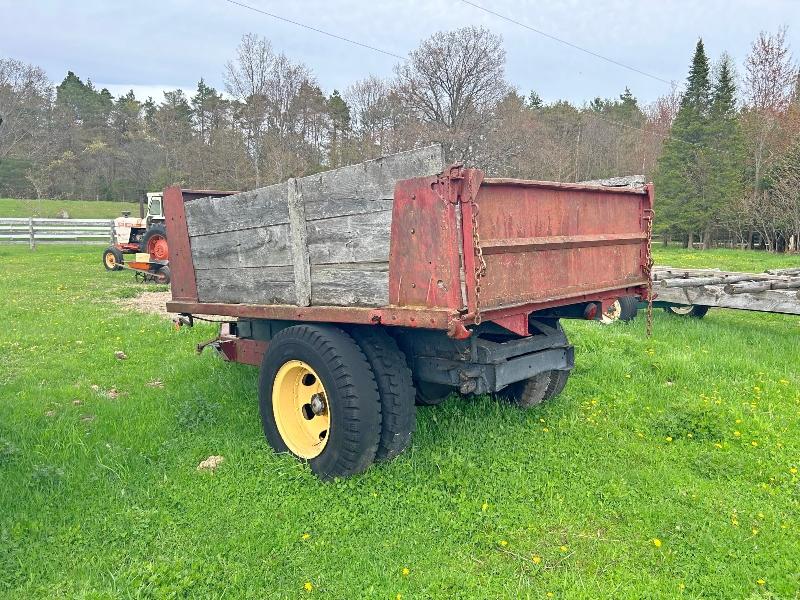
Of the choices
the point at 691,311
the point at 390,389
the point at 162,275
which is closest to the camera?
the point at 390,389

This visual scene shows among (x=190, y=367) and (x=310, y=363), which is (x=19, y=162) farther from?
(x=310, y=363)

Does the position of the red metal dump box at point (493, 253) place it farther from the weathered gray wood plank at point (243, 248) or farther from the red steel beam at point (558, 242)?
the weathered gray wood plank at point (243, 248)

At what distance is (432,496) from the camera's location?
11.4 feet

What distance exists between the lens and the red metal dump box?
2.94 metres

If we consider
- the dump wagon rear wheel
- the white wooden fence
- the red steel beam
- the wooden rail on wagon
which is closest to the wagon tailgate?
the red steel beam

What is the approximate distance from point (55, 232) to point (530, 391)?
26.3 metres

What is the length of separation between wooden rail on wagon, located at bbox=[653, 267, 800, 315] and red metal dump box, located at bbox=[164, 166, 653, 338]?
4004 mm

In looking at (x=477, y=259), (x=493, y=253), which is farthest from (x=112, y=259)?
(x=477, y=259)

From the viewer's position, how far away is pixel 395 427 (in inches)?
140

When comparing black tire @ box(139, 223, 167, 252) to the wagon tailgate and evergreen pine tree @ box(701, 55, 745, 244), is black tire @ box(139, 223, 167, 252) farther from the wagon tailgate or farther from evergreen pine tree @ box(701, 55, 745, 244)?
evergreen pine tree @ box(701, 55, 745, 244)

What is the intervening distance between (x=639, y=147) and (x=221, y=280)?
1511 inches

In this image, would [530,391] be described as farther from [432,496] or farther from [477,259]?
[477,259]

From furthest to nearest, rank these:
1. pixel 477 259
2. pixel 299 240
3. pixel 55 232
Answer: pixel 55 232 → pixel 299 240 → pixel 477 259

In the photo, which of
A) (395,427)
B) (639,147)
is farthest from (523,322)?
(639,147)
